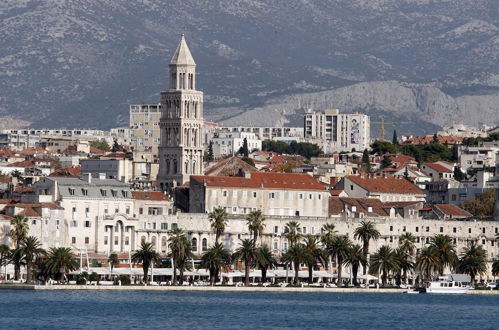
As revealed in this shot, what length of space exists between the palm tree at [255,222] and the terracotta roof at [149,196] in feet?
38.7

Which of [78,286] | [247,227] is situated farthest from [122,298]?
[247,227]

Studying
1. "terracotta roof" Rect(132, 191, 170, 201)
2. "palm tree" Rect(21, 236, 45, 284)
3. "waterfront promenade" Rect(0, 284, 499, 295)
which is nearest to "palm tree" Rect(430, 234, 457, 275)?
"waterfront promenade" Rect(0, 284, 499, 295)

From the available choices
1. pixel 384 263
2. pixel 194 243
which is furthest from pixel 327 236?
pixel 194 243

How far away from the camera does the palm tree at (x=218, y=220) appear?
606 ft

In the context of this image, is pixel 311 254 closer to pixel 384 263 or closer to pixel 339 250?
pixel 339 250

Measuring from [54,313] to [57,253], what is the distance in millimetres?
25206

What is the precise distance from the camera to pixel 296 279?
581ft

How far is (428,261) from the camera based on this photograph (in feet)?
594

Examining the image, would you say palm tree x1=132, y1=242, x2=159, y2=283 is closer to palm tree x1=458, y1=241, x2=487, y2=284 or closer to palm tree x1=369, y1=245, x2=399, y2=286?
palm tree x1=369, y1=245, x2=399, y2=286

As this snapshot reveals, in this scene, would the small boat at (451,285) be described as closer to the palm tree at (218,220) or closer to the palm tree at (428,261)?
the palm tree at (428,261)

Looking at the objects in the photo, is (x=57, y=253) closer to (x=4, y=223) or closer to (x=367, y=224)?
(x=4, y=223)

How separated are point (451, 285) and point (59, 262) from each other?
40377 mm

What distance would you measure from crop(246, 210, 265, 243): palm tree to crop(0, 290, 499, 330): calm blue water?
14653 millimetres

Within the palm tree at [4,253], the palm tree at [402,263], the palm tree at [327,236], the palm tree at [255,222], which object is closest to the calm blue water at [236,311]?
the palm tree at [327,236]
